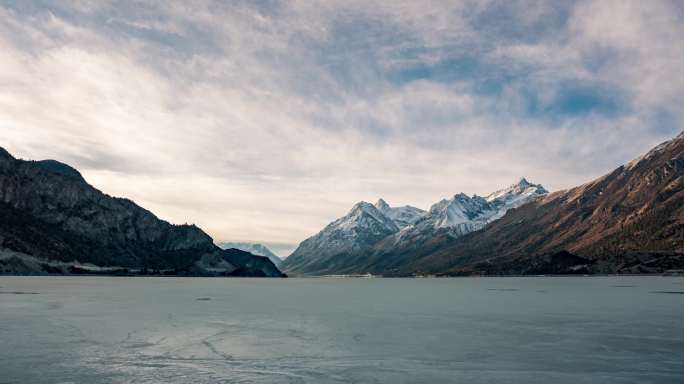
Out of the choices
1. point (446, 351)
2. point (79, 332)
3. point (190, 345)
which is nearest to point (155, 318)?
point (79, 332)

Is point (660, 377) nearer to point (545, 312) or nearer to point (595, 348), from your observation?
point (595, 348)

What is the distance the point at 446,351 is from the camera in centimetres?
4153

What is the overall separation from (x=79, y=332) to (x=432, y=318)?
149 ft

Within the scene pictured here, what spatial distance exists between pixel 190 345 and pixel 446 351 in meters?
22.8

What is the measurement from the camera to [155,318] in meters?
67.1

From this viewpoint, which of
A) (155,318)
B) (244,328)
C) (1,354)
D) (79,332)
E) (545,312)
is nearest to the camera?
(1,354)

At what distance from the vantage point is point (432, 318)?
7038cm

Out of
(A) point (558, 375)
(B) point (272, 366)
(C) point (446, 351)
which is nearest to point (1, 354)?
(B) point (272, 366)

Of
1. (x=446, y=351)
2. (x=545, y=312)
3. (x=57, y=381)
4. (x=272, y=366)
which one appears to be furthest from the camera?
(x=545, y=312)

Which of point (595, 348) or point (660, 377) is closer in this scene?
point (660, 377)

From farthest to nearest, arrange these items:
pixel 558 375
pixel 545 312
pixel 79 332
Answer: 1. pixel 545 312
2. pixel 79 332
3. pixel 558 375

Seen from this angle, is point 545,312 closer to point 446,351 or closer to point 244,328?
point 446,351

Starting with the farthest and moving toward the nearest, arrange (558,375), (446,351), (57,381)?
(446,351) < (558,375) < (57,381)

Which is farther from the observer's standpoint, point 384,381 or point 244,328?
point 244,328
